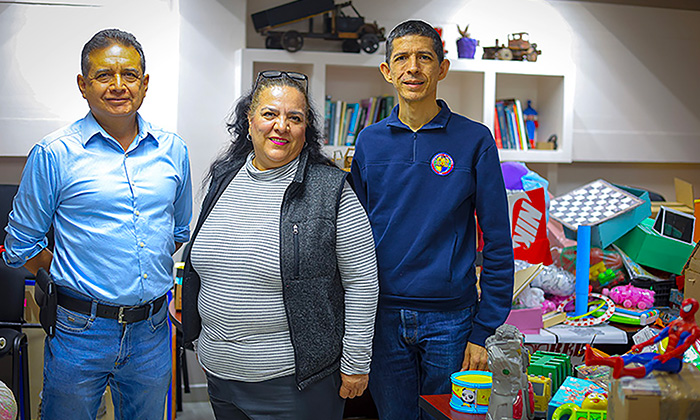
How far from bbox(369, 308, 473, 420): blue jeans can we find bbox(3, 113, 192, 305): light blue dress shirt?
68 cm

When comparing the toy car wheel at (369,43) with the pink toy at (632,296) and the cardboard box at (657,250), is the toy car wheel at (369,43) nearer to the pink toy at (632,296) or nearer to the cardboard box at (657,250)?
the cardboard box at (657,250)

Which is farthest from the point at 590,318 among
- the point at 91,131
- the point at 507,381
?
the point at 91,131

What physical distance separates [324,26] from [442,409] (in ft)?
9.87

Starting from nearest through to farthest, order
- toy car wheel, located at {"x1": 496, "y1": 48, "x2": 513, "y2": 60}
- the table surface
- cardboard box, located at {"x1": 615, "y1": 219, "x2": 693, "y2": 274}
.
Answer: the table surface, cardboard box, located at {"x1": 615, "y1": 219, "x2": 693, "y2": 274}, toy car wheel, located at {"x1": 496, "y1": 48, "x2": 513, "y2": 60}

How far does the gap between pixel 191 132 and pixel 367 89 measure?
1193 millimetres

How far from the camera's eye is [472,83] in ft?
14.6

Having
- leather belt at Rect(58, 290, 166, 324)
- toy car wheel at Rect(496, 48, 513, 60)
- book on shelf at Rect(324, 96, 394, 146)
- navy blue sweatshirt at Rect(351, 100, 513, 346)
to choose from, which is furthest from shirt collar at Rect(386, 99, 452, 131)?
toy car wheel at Rect(496, 48, 513, 60)

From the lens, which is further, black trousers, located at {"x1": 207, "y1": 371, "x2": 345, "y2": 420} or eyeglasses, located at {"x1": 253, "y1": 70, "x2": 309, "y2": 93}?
eyeglasses, located at {"x1": 253, "y1": 70, "x2": 309, "y2": 93}

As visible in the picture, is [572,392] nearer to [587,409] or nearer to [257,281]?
[587,409]

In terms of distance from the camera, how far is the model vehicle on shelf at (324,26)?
12.8 feet

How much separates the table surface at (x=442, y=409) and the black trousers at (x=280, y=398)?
245 millimetres

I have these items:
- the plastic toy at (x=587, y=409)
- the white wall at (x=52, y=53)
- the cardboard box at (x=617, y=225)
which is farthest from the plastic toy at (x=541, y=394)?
the white wall at (x=52, y=53)

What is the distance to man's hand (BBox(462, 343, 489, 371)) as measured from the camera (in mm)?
1935

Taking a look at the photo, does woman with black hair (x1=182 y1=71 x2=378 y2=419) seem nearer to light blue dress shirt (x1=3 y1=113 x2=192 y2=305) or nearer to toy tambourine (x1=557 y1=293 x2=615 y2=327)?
light blue dress shirt (x1=3 y1=113 x2=192 y2=305)
